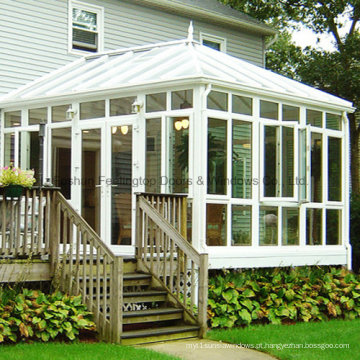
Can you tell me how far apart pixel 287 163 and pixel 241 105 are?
128 centimetres

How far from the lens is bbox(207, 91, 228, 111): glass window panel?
10.5m

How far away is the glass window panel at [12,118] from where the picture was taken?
1262 centimetres

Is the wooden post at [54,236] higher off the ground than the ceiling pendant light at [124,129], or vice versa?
the ceiling pendant light at [124,129]

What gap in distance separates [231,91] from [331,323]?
3.75 m

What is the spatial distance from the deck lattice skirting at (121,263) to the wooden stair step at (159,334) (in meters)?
0.01

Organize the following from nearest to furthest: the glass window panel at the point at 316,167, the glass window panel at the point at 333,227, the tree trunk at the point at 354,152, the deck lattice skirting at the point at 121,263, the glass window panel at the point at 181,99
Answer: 1. the deck lattice skirting at the point at 121,263
2. the glass window panel at the point at 181,99
3. the glass window panel at the point at 316,167
4. the glass window panel at the point at 333,227
5. the tree trunk at the point at 354,152

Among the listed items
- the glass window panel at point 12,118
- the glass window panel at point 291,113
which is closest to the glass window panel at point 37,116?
the glass window panel at point 12,118

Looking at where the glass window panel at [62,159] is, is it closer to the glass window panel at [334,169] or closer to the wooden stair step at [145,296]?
the wooden stair step at [145,296]

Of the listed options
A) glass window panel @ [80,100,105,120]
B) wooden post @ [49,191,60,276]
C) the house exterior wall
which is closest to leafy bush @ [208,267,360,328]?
wooden post @ [49,191,60,276]

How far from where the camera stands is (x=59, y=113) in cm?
1187

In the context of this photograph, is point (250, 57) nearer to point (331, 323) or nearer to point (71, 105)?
point (71, 105)

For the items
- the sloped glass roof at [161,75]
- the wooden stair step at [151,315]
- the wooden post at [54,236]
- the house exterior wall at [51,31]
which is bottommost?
the wooden stair step at [151,315]

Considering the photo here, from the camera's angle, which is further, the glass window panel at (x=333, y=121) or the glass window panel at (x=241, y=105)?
the glass window panel at (x=333, y=121)

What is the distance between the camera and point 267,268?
11.5m
